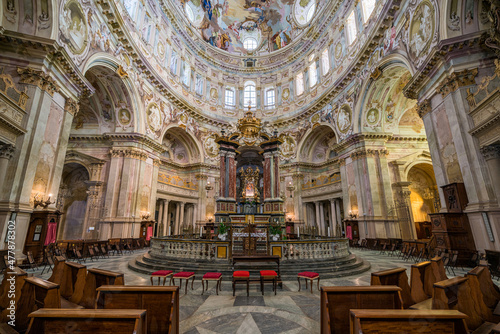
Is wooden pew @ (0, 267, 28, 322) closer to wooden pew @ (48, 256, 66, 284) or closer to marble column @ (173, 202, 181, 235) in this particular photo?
wooden pew @ (48, 256, 66, 284)

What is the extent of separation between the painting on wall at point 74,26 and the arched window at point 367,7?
18.9m

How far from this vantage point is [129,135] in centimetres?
1642

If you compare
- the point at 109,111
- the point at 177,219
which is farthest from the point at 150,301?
the point at 177,219

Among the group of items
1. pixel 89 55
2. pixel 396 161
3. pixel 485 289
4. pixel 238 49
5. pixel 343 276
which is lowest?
pixel 343 276

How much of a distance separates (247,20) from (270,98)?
41.5 feet

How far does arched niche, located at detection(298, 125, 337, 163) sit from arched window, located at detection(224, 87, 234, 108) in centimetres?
1031

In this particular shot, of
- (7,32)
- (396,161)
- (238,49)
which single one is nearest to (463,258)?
(396,161)

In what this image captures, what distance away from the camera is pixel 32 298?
2.90m

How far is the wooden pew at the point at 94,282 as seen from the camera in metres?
3.46

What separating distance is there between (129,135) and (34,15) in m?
8.47

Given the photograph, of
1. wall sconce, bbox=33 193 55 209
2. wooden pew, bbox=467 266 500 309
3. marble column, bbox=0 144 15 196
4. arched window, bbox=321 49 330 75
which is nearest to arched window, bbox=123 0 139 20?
marble column, bbox=0 144 15 196

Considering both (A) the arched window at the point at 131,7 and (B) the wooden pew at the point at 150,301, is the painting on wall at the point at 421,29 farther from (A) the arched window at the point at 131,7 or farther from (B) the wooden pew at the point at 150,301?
(A) the arched window at the point at 131,7

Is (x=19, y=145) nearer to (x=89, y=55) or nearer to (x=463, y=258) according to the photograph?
(x=89, y=55)

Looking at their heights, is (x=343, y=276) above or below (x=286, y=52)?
below
